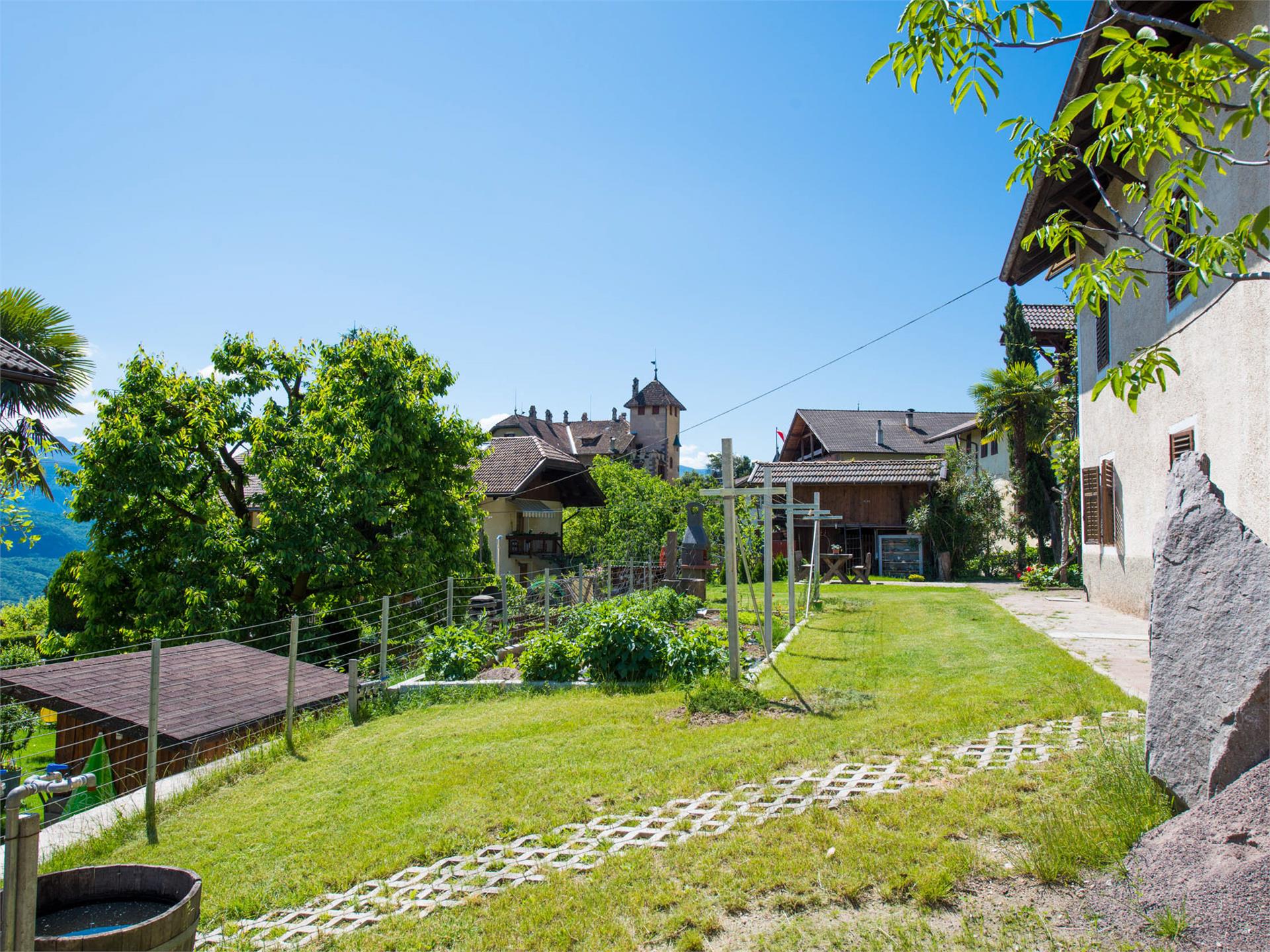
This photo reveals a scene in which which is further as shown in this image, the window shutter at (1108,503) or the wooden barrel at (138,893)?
the window shutter at (1108,503)

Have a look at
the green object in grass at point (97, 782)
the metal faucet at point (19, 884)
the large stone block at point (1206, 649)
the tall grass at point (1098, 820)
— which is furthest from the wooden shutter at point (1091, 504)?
the metal faucet at point (19, 884)

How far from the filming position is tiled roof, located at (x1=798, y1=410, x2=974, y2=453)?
43.7 meters

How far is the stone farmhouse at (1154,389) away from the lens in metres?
7.70

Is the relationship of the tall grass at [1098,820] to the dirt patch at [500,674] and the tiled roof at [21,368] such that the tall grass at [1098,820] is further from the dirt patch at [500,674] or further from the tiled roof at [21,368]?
the tiled roof at [21,368]

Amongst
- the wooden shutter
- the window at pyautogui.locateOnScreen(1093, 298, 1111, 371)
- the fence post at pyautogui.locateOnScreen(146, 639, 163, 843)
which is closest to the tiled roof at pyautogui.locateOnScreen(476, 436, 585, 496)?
the wooden shutter

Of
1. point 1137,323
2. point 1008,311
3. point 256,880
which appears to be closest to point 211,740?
point 256,880

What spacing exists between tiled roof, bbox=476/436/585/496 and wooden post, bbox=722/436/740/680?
20.6 metres

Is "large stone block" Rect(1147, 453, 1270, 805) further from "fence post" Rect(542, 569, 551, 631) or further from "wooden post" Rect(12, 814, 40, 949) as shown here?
"fence post" Rect(542, 569, 551, 631)

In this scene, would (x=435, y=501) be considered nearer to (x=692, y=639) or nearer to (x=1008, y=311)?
(x=692, y=639)

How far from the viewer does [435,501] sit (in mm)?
17156

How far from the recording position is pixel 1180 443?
33.0ft

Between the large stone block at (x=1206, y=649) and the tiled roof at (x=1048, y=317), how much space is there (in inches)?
763

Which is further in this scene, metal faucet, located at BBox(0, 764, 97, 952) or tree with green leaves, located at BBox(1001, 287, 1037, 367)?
tree with green leaves, located at BBox(1001, 287, 1037, 367)

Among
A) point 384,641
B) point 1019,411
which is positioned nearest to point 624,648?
point 384,641
